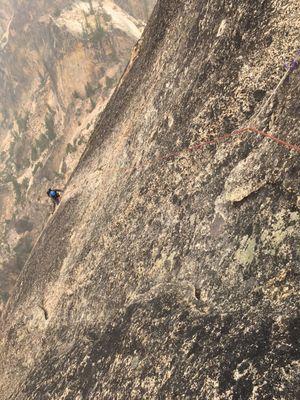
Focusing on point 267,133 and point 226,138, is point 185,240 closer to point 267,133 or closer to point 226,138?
point 226,138

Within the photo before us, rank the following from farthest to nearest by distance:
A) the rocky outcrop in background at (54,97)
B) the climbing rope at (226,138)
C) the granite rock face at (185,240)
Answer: the rocky outcrop in background at (54,97), the climbing rope at (226,138), the granite rock face at (185,240)

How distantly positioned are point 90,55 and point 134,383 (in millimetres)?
72302

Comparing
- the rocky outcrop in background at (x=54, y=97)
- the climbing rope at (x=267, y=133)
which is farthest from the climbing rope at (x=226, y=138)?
the rocky outcrop in background at (x=54, y=97)

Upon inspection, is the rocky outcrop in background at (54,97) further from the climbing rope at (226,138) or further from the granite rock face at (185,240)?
the climbing rope at (226,138)

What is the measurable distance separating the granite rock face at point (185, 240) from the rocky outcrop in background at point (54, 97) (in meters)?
44.9

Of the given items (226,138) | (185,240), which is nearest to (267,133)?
(226,138)

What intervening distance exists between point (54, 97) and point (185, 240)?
79.4 m

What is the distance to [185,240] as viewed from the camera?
8.01 meters

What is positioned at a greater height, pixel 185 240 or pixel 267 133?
pixel 267 133

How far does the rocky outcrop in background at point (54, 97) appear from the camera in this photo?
213ft

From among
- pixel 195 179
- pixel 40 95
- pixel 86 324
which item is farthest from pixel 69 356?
pixel 40 95

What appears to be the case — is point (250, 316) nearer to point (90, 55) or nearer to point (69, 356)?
point (69, 356)

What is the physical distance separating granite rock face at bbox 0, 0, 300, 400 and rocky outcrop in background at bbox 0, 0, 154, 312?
44.9m

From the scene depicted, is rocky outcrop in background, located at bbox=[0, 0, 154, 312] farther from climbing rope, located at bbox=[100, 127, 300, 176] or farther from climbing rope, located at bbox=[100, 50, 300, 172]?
climbing rope, located at bbox=[100, 50, 300, 172]
